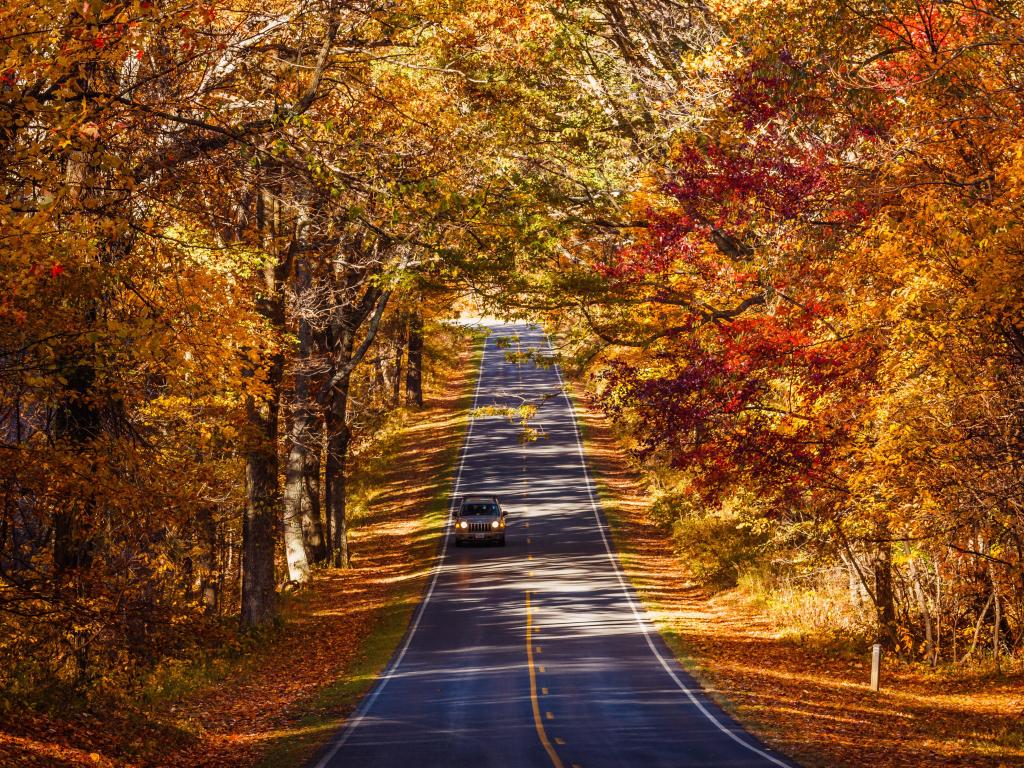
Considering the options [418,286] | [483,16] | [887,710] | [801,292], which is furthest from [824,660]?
[483,16]

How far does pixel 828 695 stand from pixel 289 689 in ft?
34.0

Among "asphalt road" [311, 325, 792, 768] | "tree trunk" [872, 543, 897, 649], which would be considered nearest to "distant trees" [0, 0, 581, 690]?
"asphalt road" [311, 325, 792, 768]

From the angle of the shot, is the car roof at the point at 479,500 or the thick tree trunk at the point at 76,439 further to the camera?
the car roof at the point at 479,500

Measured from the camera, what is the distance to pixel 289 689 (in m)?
21.0

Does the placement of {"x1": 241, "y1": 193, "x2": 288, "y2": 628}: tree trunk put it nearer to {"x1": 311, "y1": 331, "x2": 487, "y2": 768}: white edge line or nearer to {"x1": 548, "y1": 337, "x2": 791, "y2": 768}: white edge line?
{"x1": 311, "y1": 331, "x2": 487, "y2": 768}: white edge line

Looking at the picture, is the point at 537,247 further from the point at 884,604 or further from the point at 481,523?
the point at 481,523

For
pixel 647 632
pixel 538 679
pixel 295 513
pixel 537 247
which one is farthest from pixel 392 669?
pixel 537 247

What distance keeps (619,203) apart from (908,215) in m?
7.55

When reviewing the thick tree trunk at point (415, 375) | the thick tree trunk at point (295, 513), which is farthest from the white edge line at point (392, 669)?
the thick tree trunk at point (415, 375)

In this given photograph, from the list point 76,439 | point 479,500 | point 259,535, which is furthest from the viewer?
point 479,500

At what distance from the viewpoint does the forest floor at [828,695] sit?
52.2ft

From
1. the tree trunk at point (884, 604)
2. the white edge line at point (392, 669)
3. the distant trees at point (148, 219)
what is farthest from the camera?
the tree trunk at point (884, 604)

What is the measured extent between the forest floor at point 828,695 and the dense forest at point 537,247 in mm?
1814

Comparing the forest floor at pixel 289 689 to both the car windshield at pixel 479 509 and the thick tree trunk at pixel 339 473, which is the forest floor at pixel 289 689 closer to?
the thick tree trunk at pixel 339 473
